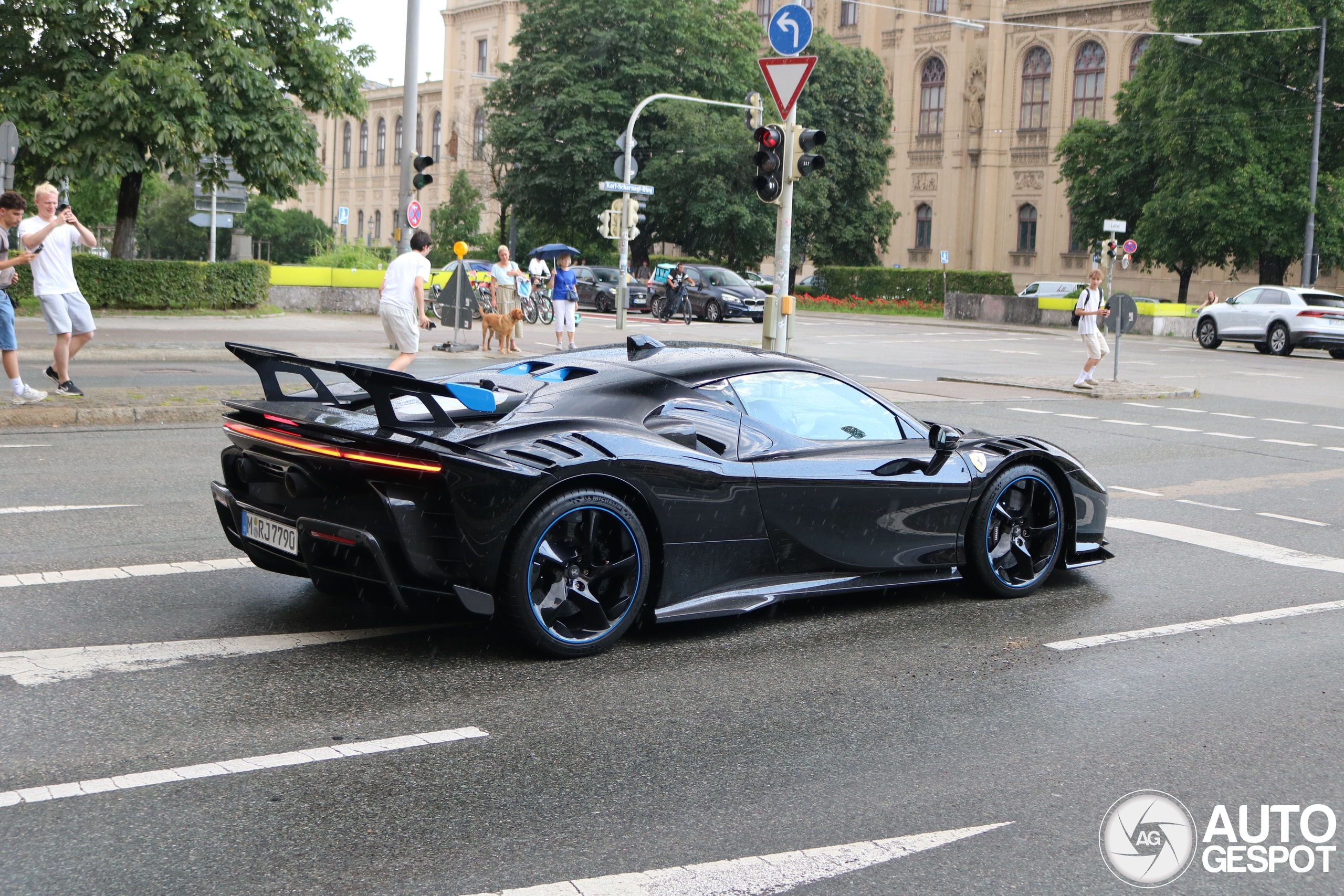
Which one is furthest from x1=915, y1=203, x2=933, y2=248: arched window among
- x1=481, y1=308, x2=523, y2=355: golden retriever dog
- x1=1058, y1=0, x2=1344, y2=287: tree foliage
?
x1=481, y1=308, x2=523, y2=355: golden retriever dog

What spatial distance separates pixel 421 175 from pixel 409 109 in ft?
3.70

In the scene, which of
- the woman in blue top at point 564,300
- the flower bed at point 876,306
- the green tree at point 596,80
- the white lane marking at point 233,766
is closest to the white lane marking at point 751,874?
the white lane marking at point 233,766

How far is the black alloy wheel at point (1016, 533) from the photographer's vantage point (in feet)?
22.1

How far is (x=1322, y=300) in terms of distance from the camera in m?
33.8

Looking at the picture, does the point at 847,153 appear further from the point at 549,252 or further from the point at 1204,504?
the point at 1204,504

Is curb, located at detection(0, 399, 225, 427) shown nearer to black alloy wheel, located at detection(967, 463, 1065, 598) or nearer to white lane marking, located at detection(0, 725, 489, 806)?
black alloy wheel, located at detection(967, 463, 1065, 598)

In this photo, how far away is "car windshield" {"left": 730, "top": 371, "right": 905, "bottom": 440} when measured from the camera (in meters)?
6.20

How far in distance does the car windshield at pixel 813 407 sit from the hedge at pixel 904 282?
4981 centimetres

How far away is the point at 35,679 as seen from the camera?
499cm

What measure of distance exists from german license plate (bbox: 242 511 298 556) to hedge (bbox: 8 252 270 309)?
79.3ft

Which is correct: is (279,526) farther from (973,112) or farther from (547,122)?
(973,112)

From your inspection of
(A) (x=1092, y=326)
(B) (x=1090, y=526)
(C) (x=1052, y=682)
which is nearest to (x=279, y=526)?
(C) (x=1052, y=682)

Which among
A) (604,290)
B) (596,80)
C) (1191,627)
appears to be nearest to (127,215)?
(604,290)

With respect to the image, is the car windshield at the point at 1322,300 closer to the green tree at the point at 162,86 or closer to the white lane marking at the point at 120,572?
the green tree at the point at 162,86
